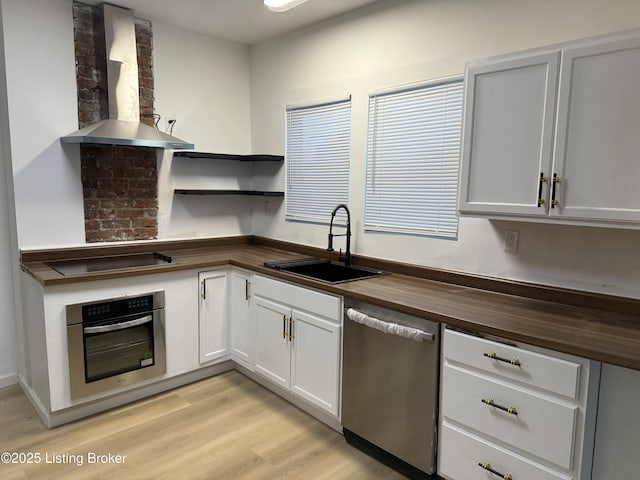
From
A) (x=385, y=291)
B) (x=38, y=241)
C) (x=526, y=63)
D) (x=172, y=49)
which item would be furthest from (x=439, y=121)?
(x=38, y=241)

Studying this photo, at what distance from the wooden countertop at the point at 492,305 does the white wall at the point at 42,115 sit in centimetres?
24

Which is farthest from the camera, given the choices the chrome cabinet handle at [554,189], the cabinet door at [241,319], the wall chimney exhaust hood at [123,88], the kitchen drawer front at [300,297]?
the cabinet door at [241,319]

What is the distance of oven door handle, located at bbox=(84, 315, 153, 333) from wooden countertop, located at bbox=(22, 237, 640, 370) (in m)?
0.31

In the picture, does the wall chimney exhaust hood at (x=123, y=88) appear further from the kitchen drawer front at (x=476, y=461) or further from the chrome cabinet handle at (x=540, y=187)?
the kitchen drawer front at (x=476, y=461)

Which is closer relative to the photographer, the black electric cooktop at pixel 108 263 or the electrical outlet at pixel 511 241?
the electrical outlet at pixel 511 241

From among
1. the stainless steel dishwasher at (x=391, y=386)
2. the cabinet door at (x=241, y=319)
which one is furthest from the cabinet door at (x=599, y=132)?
the cabinet door at (x=241, y=319)

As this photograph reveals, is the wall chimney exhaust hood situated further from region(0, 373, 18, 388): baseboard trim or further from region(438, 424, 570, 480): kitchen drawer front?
region(438, 424, 570, 480): kitchen drawer front

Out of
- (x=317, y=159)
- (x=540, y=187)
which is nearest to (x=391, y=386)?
(x=540, y=187)

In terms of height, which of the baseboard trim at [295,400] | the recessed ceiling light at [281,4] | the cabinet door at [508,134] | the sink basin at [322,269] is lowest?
the baseboard trim at [295,400]

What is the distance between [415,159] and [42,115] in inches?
97.5

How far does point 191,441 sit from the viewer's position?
8.27 ft

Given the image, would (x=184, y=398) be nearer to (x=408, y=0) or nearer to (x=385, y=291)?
(x=385, y=291)

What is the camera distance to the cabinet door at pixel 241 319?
10.3 ft

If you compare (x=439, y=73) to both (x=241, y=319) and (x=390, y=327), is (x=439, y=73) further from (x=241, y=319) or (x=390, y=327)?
(x=241, y=319)
